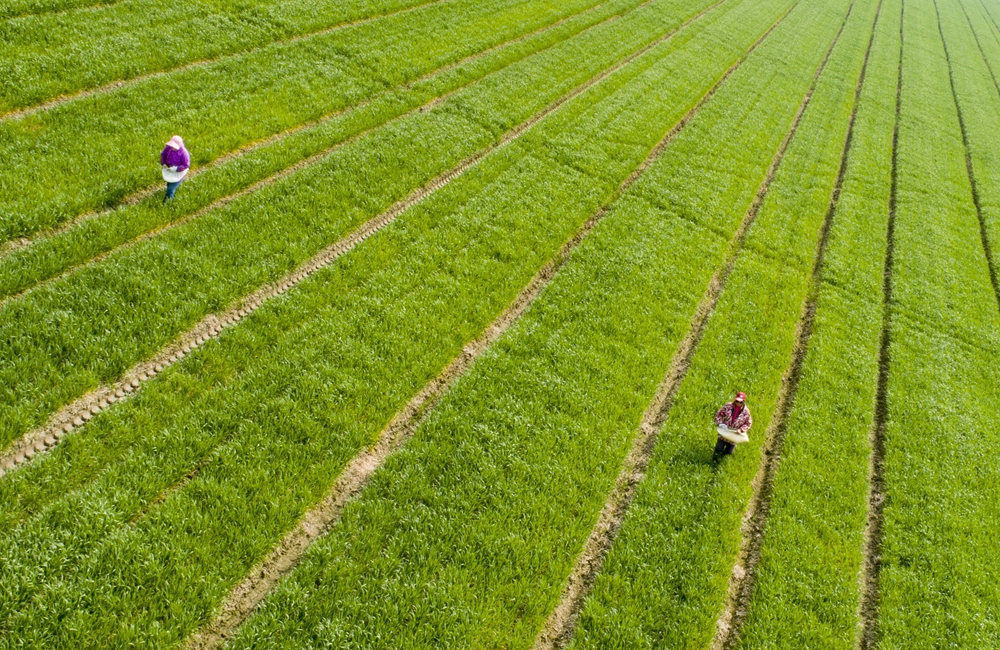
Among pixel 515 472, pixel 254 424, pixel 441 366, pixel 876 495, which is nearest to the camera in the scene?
pixel 254 424

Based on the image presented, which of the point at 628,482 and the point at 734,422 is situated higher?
the point at 734,422

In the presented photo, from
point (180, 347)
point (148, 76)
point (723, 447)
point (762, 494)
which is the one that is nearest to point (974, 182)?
point (762, 494)

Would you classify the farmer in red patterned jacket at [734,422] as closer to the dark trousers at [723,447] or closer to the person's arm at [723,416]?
the person's arm at [723,416]

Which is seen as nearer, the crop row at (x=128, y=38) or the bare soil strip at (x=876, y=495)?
the bare soil strip at (x=876, y=495)

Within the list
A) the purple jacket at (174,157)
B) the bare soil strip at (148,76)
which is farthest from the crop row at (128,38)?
the purple jacket at (174,157)

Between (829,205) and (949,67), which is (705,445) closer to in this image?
(829,205)

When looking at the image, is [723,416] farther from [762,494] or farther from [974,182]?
[974,182]

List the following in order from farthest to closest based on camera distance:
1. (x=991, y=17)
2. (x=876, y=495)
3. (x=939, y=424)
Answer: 1. (x=991, y=17)
2. (x=939, y=424)
3. (x=876, y=495)

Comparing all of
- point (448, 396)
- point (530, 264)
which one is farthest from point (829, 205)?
point (448, 396)
